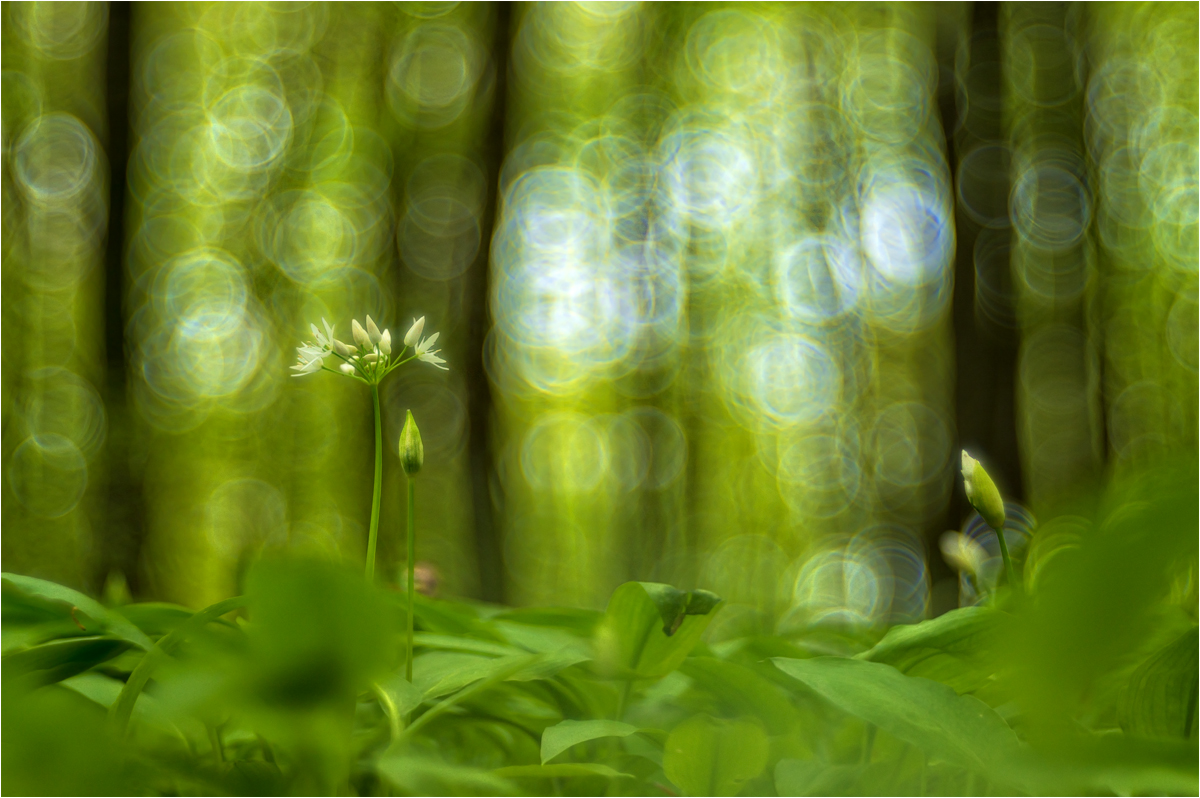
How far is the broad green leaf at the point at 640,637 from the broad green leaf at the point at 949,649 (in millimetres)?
115

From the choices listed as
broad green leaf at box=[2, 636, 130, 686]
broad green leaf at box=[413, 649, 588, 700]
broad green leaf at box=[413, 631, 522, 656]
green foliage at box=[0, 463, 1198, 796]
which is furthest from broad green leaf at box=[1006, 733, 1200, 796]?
broad green leaf at box=[2, 636, 130, 686]

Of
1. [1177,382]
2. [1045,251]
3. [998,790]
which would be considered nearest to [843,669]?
[998,790]

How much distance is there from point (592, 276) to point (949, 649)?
5290 mm

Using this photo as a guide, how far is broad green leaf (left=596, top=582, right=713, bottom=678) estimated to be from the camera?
40cm

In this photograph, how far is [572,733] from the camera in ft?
1.09

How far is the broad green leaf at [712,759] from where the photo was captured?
0.33 meters

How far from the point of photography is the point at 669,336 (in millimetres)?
5688

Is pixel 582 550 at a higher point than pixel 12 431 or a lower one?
lower

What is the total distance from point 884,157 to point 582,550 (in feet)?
12.4

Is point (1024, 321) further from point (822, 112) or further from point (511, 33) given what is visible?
point (511, 33)

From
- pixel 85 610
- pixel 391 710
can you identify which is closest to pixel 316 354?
pixel 85 610

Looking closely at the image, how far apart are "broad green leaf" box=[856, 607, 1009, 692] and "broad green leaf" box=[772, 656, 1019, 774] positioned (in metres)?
0.06

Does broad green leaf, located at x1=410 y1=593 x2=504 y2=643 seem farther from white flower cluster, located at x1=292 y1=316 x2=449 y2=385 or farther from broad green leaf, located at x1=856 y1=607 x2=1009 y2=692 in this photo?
broad green leaf, located at x1=856 y1=607 x2=1009 y2=692

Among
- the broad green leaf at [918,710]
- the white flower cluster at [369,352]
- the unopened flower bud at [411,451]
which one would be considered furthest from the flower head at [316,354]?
the broad green leaf at [918,710]
